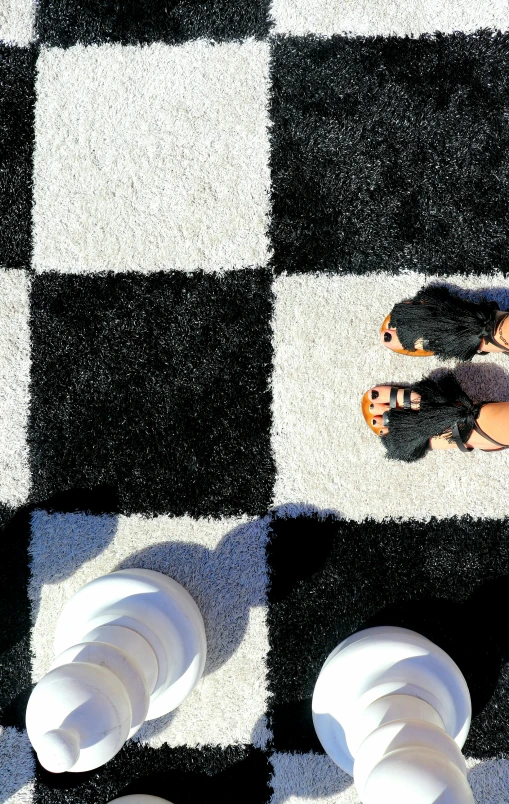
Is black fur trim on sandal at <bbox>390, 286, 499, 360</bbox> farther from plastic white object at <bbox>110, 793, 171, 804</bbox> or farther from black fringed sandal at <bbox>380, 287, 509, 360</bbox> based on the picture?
plastic white object at <bbox>110, 793, 171, 804</bbox>

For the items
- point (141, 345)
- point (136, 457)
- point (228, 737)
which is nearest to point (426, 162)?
point (141, 345)

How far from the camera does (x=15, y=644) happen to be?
34.8 inches

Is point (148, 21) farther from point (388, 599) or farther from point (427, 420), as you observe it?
point (388, 599)

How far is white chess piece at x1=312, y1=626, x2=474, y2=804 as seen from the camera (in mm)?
531

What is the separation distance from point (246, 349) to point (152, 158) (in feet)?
1.09

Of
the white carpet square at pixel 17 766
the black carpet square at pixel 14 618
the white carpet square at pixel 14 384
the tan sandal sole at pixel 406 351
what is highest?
the tan sandal sole at pixel 406 351

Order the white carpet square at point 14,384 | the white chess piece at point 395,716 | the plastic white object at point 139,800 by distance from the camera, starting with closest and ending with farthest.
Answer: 1. the white chess piece at point 395,716
2. the plastic white object at point 139,800
3. the white carpet square at point 14,384

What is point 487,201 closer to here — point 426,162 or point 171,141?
point 426,162

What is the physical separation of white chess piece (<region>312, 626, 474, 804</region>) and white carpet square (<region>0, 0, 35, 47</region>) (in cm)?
103

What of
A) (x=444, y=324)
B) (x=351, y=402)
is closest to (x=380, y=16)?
(x=444, y=324)

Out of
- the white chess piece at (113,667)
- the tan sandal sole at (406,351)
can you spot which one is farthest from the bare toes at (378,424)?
the white chess piece at (113,667)

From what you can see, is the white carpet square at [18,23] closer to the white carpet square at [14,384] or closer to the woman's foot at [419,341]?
the white carpet square at [14,384]

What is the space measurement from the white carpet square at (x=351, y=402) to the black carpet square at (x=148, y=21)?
404mm

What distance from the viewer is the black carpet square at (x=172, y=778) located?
2.80 feet
